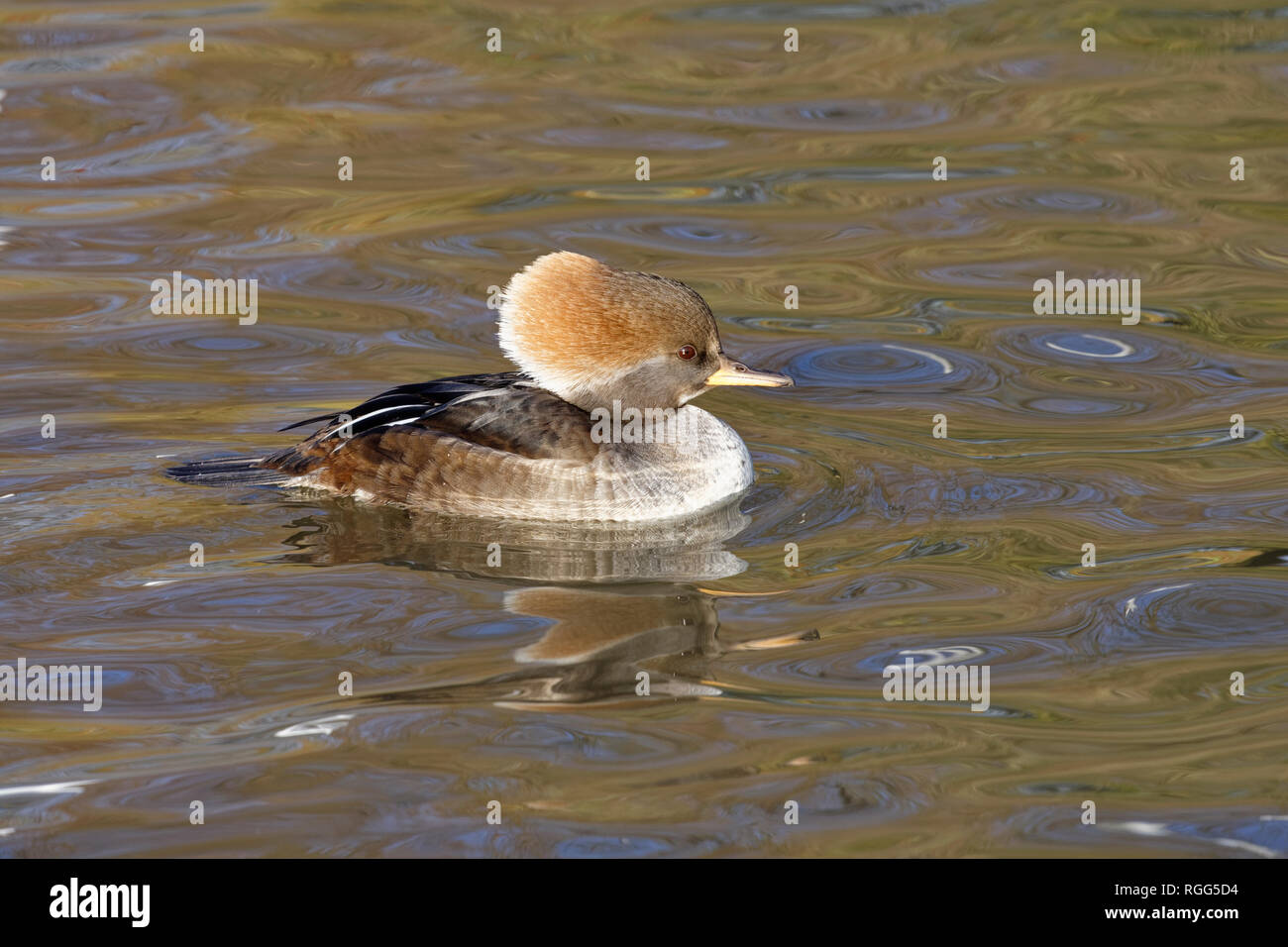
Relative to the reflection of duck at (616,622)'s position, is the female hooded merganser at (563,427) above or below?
above

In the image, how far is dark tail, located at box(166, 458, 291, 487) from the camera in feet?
29.5

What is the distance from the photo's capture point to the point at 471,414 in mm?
8945

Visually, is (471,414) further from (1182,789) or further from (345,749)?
(1182,789)

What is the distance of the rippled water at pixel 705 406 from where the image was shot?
6301 mm

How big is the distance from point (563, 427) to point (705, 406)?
202cm

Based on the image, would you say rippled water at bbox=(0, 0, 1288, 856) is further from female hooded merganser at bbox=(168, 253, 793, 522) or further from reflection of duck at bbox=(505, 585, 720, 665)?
female hooded merganser at bbox=(168, 253, 793, 522)

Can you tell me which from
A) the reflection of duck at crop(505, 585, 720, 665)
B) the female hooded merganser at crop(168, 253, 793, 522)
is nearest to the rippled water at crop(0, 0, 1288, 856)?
the reflection of duck at crop(505, 585, 720, 665)

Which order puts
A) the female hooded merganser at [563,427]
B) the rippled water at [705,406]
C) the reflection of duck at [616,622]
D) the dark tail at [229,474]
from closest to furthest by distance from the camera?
1. the rippled water at [705,406]
2. the reflection of duck at [616,622]
3. the female hooded merganser at [563,427]
4. the dark tail at [229,474]

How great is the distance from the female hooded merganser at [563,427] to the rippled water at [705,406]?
0.18 m

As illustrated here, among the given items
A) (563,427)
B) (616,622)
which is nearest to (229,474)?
(563,427)

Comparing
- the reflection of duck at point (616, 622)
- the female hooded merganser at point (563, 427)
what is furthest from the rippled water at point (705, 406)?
the female hooded merganser at point (563, 427)

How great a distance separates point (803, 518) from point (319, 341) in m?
3.96

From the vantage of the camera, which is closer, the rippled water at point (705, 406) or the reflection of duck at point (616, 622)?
the rippled water at point (705, 406)

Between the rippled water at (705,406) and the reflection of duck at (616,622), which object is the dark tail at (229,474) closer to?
the rippled water at (705,406)
